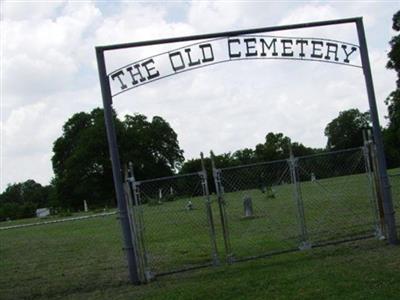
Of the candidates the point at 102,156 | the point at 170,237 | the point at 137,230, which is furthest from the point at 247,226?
the point at 102,156

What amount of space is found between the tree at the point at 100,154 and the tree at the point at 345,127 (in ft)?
128

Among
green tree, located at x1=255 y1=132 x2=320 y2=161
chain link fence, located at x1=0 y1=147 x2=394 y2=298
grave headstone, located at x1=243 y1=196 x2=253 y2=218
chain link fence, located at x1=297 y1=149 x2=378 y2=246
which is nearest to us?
chain link fence, located at x1=0 y1=147 x2=394 y2=298

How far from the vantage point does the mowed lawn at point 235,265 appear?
28.6 ft

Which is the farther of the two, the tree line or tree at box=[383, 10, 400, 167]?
the tree line

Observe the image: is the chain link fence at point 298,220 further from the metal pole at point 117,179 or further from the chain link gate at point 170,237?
the metal pole at point 117,179

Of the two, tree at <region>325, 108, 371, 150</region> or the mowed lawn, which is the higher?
tree at <region>325, 108, 371, 150</region>

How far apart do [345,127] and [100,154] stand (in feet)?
178

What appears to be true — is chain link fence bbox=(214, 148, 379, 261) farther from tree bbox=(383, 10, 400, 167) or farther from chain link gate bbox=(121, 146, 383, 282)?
tree bbox=(383, 10, 400, 167)

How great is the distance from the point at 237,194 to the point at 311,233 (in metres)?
22.0

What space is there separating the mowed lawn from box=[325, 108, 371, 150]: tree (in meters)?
87.2

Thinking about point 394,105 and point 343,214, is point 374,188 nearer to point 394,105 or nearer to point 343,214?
point 343,214

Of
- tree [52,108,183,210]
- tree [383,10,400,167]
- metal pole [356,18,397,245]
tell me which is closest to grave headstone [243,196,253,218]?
metal pole [356,18,397,245]

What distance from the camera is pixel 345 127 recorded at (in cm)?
11038

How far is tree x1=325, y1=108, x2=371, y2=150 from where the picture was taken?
106 m
